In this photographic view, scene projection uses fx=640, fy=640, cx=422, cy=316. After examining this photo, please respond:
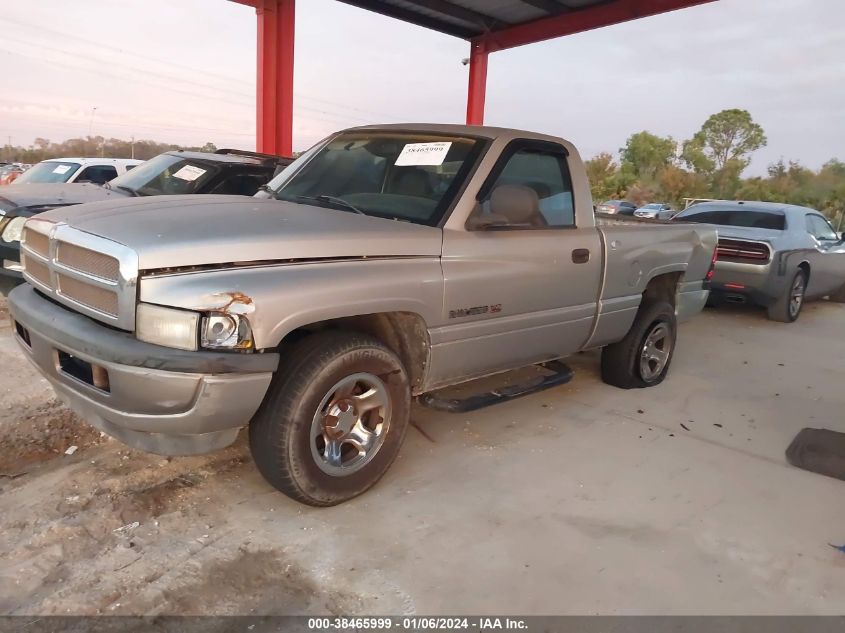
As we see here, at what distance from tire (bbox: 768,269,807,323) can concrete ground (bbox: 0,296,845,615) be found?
4742 mm

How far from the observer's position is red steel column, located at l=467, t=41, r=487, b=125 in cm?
1416

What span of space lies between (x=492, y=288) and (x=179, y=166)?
4901 mm

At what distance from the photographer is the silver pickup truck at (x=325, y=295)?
2564 millimetres

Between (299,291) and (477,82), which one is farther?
(477,82)

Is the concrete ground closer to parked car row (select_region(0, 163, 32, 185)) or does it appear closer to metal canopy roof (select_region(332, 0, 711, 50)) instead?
metal canopy roof (select_region(332, 0, 711, 50))

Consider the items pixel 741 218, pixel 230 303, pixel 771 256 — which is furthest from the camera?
pixel 741 218

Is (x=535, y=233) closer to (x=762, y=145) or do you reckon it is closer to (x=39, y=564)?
(x=39, y=564)

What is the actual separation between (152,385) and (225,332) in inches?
13.5

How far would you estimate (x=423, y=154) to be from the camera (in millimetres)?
3820

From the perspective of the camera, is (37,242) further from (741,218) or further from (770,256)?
(741,218)

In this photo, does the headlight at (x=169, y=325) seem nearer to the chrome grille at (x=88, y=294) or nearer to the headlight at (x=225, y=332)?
the headlight at (x=225, y=332)

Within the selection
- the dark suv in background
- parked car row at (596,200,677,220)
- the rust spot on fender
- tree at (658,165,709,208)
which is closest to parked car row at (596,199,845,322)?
the dark suv in background

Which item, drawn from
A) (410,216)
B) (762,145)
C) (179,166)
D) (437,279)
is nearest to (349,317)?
(437,279)

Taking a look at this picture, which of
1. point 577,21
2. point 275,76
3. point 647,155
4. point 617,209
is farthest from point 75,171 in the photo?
point 647,155
